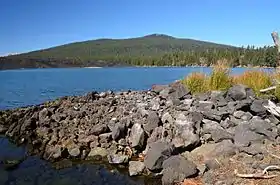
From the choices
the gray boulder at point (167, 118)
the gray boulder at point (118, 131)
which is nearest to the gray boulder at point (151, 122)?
the gray boulder at point (167, 118)

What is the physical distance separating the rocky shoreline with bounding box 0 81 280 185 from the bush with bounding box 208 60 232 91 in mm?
1221

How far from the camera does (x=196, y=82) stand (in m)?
16.4

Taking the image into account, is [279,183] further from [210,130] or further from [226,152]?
[210,130]

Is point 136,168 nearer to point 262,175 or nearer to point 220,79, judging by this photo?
point 262,175

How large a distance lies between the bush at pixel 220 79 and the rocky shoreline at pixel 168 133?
1.22 m

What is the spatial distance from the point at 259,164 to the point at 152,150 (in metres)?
2.92

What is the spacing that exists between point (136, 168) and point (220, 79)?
7.53m

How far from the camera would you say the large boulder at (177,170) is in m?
8.89

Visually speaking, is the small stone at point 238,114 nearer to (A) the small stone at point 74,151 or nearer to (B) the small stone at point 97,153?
(B) the small stone at point 97,153

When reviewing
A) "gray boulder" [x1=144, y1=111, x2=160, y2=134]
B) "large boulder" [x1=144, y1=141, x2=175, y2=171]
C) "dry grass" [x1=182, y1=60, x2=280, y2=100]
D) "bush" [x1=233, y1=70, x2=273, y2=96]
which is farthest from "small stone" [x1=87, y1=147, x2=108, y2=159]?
"bush" [x1=233, y1=70, x2=273, y2=96]

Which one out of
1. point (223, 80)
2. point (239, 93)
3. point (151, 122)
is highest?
point (223, 80)

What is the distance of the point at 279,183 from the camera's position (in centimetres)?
777

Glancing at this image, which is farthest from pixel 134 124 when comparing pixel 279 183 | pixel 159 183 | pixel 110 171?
pixel 279 183

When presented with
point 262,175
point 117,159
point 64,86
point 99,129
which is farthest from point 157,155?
point 64,86
